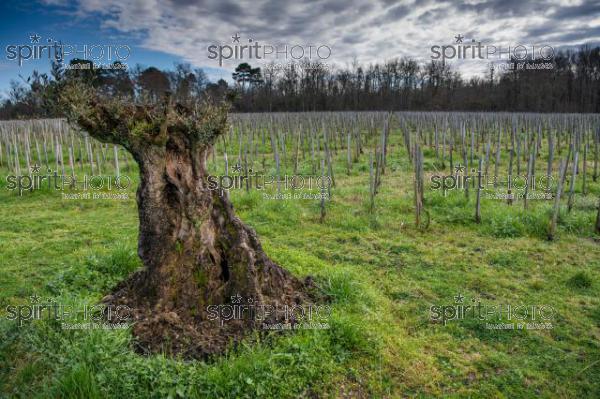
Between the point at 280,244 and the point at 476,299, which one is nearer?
the point at 476,299

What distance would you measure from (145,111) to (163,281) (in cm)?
169

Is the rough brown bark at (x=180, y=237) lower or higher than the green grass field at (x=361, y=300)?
higher

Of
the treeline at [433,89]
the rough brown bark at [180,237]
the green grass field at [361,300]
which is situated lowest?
the green grass field at [361,300]

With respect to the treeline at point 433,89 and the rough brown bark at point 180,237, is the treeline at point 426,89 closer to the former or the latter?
the treeline at point 433,89

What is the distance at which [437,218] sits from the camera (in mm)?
8383

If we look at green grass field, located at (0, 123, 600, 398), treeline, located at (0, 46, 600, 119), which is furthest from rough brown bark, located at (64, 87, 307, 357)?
treeline, located at (0, 46, 600, 119)

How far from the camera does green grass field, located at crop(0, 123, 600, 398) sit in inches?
134

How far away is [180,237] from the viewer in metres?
4.18

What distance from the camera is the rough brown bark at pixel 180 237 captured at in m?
3.84

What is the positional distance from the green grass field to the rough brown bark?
0.30m

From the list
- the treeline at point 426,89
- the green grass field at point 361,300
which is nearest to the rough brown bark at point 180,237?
the green grass field at point 361,300

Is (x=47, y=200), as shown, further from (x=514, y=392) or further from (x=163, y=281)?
(x=514, y=392)

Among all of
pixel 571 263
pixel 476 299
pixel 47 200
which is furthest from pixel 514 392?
pixel 47 200

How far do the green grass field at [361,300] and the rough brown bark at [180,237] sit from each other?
30cm
